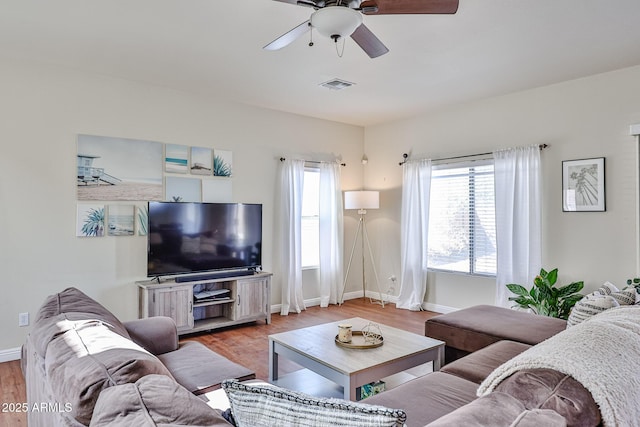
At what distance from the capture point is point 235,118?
16.5 ft

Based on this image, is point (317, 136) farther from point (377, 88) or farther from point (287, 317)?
point (287, 317)

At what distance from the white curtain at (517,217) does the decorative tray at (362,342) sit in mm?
2478

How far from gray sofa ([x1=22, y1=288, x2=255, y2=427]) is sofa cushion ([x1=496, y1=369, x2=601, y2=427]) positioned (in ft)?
2.90

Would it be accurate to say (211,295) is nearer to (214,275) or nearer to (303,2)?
(214,275)

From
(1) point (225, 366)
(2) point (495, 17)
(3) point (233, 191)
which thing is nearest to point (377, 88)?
(2) point (495, 17)

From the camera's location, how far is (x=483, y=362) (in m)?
2.30

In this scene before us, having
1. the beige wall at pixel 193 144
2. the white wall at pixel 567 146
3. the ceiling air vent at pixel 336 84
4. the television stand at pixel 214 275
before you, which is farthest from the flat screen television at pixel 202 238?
the white wall at pixel 567 146

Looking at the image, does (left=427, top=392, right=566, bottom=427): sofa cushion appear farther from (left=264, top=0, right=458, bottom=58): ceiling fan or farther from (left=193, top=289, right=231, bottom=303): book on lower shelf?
(left=193, top=289, right=231, bottom=303): book on lower shelf

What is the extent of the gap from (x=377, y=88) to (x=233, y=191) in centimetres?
212

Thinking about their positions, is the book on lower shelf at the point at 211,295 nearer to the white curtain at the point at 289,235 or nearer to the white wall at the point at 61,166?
the white wall at the point at 61,166

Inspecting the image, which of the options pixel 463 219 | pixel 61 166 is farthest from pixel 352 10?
pixel 463 219

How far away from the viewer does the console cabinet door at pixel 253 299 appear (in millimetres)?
4605

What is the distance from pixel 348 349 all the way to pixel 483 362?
0.82 metres

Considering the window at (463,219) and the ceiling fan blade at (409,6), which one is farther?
the window at (463,219)
